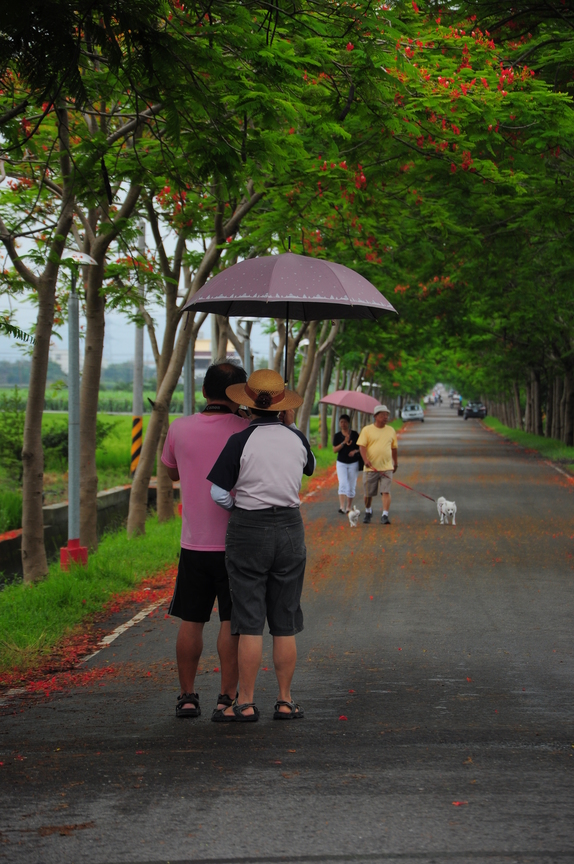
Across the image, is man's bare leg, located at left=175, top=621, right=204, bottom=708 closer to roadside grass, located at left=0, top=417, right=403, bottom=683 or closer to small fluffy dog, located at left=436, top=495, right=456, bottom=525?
roadside grass, located at left=0, top=417, right=403, bottom=683

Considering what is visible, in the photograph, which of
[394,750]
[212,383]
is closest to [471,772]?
[394,750]

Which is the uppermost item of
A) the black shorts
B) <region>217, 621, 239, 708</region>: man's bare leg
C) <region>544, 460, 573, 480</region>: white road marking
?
the black shorts

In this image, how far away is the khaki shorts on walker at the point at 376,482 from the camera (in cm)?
1680

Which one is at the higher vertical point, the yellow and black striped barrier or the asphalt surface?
the yellow and black striped barrier

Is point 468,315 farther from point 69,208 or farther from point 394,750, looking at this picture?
point 394,750

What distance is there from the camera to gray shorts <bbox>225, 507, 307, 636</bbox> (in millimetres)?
5715

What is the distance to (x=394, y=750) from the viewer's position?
5.19 m

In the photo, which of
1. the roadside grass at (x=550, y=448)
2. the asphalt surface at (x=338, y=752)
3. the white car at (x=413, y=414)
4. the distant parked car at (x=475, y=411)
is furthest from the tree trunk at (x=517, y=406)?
the asphalt surface at (x=338, y=752)

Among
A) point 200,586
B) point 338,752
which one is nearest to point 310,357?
point 200,586

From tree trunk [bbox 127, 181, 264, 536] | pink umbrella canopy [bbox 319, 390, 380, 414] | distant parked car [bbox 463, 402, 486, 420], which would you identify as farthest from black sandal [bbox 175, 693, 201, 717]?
distant parked car [bbox 463, 402, 486, 420]

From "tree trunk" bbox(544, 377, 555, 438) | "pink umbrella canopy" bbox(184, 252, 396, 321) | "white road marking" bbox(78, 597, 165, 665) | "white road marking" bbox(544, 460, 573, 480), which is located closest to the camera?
"pink umbrella canopy" bbox(184, 252, 396, 321)

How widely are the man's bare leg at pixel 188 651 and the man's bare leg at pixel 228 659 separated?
13cm

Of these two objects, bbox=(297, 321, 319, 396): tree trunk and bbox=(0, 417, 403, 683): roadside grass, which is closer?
bbox=(0, 417, 403, 683): roadside grass

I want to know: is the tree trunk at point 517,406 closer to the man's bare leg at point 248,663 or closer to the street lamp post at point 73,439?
the street lamp post at point 73,439
